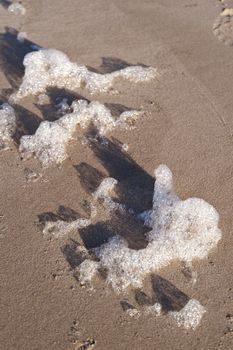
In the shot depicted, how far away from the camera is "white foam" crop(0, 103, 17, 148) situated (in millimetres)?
5504

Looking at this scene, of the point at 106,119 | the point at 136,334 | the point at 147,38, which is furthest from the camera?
the point at 147,38

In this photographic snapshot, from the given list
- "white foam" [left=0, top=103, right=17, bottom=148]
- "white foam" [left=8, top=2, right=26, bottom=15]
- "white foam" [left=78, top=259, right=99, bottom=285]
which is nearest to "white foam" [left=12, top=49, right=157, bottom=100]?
"white foam" [left=0, top=103, right=17, bottom=148]

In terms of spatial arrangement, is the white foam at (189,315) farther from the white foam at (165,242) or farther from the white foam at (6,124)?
the white foam at (6,124)

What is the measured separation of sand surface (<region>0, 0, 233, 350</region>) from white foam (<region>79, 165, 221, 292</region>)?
3.8 inches

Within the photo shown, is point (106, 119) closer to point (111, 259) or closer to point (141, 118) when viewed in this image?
point (141, 118)

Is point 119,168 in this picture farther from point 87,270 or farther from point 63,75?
point 63,75

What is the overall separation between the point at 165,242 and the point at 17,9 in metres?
4.47

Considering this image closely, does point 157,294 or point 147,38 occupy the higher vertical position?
point 147,38

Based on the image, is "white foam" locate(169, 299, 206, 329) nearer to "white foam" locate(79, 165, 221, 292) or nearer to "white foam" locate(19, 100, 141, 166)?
"white foam" locate(79, 165, 221, 292)

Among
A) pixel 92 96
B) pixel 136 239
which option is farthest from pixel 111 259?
pixel 92 96

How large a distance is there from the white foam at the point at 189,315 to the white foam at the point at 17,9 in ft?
16.4

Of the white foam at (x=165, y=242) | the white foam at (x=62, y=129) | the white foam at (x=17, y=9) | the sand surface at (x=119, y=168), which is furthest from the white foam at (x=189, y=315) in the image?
the white foam at (x=17, y=9)

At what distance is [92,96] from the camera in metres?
5.99

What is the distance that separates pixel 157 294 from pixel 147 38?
12.3 ft
